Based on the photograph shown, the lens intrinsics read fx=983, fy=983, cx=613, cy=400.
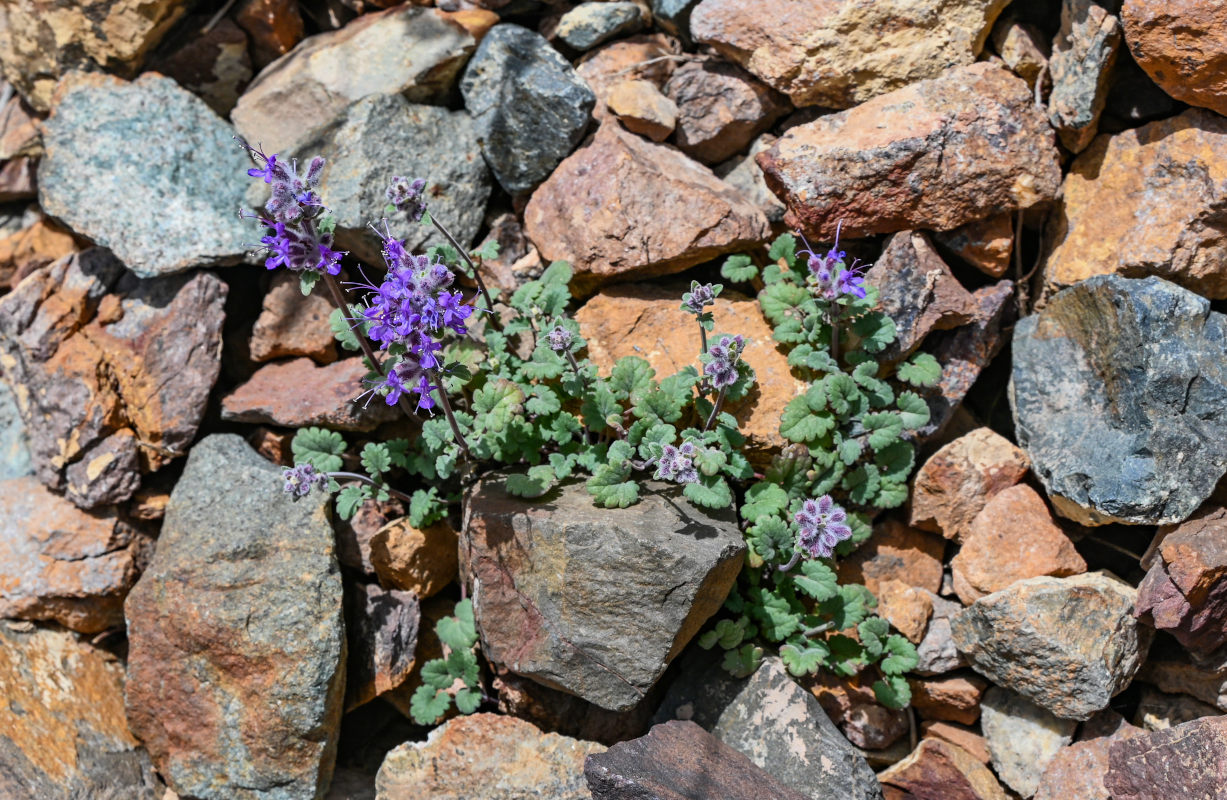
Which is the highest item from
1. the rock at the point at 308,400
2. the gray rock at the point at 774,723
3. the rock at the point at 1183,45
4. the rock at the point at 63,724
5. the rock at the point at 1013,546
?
the rock at the point at 1183,45

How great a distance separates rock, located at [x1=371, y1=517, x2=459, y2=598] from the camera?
539 centimetres

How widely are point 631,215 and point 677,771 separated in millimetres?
2812

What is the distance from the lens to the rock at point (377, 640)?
17.6 feet

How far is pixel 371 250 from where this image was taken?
5.51m

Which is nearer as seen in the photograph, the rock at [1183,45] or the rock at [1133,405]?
the rock at [1183,45]

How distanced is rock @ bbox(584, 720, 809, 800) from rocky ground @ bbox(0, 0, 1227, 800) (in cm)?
2

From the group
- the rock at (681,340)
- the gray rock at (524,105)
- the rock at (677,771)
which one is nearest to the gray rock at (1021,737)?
the rock at (677,771)

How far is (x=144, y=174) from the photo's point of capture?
18.6ft

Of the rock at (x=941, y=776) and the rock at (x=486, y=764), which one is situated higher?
the rock at (x=486, y=764)

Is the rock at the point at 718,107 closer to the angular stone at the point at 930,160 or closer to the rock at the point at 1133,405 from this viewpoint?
the angular stone at the point at 930,160

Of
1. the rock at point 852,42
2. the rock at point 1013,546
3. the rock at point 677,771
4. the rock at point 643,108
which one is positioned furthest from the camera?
the rock at point 643,108

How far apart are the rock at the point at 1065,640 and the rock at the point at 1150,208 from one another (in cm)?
159

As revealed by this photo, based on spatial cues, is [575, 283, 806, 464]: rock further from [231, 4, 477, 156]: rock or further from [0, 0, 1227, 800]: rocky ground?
[231, 4, 477, 156]: rock

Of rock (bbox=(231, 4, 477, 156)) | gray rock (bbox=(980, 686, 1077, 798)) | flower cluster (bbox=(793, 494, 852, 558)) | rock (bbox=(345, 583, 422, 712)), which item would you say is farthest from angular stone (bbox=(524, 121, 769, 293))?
gray rock (bbox=(980, 686, 1077, 798))
